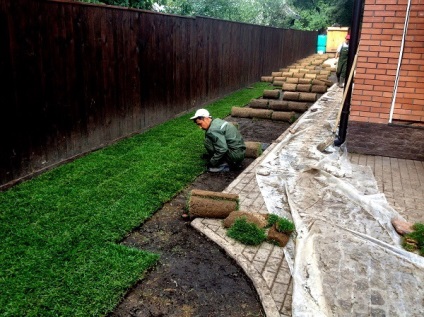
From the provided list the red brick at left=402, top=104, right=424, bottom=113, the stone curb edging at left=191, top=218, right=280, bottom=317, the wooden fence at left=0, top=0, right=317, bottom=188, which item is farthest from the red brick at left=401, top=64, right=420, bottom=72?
the wooden fence at left=0, top=0, right=317, bottom=188

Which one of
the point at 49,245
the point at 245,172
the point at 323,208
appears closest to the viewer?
the point at 49,245

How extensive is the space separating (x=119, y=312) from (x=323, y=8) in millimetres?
42015

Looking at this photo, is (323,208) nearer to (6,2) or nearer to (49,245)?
(49,245)

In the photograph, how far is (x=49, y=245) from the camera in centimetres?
401

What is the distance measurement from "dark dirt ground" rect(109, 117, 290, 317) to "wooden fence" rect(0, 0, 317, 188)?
243 centimetres

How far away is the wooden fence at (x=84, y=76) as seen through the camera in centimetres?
532

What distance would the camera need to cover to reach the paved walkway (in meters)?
3.39

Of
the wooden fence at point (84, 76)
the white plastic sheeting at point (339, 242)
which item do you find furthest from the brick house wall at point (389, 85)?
the wooden fence at point (84, 76)

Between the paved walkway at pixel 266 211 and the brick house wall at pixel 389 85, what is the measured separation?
13.1 inches

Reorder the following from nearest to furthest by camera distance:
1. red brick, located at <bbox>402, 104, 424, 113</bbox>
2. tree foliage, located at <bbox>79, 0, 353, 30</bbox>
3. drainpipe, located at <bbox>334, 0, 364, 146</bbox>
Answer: red brick, located at <bbox>402, 104, 424, 113</bbox>, drainpipe, located at <bbox>334, 0, 364, 146</bbox>, tree foliage, located at <bbox>79, 0, 353, 30</bbox>

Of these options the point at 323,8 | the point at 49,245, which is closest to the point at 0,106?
the point at 49,245

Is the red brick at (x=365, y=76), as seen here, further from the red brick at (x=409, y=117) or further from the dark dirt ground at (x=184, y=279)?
the dark dirt ground at (x=184, y=279)

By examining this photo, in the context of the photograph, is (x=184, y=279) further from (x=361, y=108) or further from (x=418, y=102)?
(x=418, y=102)

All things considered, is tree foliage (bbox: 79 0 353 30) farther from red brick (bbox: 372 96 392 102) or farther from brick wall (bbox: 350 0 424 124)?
red brick (bbox: 372 96 392 102)
